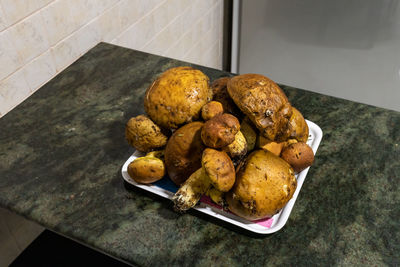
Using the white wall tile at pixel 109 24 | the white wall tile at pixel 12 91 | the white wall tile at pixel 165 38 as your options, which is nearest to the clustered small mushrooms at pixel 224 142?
the white wall tile at pixel 12 91

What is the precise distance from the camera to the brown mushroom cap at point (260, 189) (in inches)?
21.4

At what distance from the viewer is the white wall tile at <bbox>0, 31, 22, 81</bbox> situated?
828mm

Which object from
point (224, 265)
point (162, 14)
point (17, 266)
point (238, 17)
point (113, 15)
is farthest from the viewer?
point (238, 17)

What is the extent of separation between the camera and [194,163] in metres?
0.60

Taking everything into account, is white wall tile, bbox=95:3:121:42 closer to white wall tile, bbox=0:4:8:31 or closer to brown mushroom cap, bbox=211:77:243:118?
white wall tile, bbox=0:4:8:31

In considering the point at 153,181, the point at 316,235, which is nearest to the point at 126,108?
the point at 153,181

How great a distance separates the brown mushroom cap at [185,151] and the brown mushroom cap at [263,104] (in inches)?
3.5

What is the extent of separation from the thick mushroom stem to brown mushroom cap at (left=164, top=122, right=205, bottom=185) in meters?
0.02

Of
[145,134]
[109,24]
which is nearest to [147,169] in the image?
[145,134]

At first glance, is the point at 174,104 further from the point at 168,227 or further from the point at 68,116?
the point at 68,116

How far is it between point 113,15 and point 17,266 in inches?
30.9

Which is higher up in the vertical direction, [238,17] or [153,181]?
[153,181]

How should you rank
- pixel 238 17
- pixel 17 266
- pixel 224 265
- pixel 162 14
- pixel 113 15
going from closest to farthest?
pixel 224 265
pixel 17 266
pixel 113 15
pixel 162 14
pixel 238 17

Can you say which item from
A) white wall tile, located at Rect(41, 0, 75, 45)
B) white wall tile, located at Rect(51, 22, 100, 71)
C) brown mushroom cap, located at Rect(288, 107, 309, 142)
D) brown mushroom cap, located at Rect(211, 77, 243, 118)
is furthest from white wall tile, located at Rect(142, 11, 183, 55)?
brown mushroom cap, located at Rect(288, 107, 309, 142)
